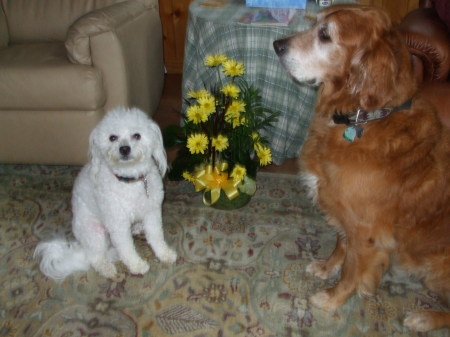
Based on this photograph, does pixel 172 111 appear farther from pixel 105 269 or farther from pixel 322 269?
pixel 322 269

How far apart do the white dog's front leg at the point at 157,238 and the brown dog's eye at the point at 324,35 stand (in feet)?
3.25

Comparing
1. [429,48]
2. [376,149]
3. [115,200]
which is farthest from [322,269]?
[429,48]

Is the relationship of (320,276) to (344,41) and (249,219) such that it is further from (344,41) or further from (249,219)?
(344,41)

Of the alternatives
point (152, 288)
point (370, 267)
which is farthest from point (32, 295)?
point (370, 267)

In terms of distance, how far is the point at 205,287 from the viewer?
1696 millimetres

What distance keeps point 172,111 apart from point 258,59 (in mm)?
1243

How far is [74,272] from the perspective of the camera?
5.80 ft

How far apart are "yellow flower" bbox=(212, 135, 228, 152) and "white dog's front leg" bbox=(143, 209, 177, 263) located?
43 centimetres

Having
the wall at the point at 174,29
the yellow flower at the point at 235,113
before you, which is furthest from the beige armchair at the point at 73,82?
Answer: the wall at the point at 174,29

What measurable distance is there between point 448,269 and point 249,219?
96cm

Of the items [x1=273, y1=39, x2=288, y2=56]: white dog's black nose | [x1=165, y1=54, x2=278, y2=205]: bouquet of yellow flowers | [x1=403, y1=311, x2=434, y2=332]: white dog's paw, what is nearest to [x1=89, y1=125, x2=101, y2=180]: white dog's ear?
[x1=165, y1=54, x2=278, y2=205]: bouquet of yellow flowers

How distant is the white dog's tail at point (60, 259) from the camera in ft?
5.51

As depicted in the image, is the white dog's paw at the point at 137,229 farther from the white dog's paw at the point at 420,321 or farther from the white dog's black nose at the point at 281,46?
the white dog's paw at the point at 420,321

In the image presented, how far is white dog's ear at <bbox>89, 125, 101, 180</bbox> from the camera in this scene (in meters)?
1.58
